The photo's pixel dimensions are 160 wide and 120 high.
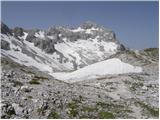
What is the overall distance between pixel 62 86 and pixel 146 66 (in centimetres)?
4187

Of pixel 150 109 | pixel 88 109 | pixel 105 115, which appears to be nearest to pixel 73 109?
pixel 88 109

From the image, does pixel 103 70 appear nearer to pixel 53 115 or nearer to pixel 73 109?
pixel 73 109

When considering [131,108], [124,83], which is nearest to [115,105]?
[131,108]

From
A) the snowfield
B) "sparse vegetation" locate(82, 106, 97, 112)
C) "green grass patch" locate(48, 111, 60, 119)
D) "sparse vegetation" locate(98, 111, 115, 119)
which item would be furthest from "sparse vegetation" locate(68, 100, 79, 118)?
the snowfield

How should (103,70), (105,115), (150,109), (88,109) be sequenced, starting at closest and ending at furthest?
1. (105,115)
2. (88,109)
3. (150,109)
4. (103,70)

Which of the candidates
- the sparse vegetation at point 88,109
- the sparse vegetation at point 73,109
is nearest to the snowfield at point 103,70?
the sparse vegetation at point 73,109

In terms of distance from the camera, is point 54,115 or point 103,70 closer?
point 54,115

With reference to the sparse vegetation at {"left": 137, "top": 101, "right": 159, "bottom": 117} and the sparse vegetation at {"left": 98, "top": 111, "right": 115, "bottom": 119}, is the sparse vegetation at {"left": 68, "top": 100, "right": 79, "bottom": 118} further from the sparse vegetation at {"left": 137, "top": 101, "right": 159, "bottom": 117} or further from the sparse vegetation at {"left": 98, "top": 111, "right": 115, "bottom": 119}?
the sparse vegetation at {"left": 137, "top": 101, "right": 159, "bottom": 117}

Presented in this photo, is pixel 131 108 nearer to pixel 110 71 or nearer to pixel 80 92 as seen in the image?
pixel 80 92

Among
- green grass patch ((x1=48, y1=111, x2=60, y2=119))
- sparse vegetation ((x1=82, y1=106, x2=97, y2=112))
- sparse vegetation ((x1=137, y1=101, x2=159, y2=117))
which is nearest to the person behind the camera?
green grass patch ((x1=48, y1=111, x2=60, y2=119))

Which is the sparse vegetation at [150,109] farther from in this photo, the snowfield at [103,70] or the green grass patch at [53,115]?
the snowfield at [103,70]

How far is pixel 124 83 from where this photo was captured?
173ft

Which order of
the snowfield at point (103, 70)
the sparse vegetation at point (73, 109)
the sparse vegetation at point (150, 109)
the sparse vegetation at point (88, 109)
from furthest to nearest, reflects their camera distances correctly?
the snowfield at point (103, 70) < the sparse vegetation at point (150, 109) < the sparse vegetation at point (88, 109) < the sparse vegetation at point (73, 109)

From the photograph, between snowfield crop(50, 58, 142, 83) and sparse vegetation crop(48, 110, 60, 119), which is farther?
snowfield crop(50, 58, 142, 83)
